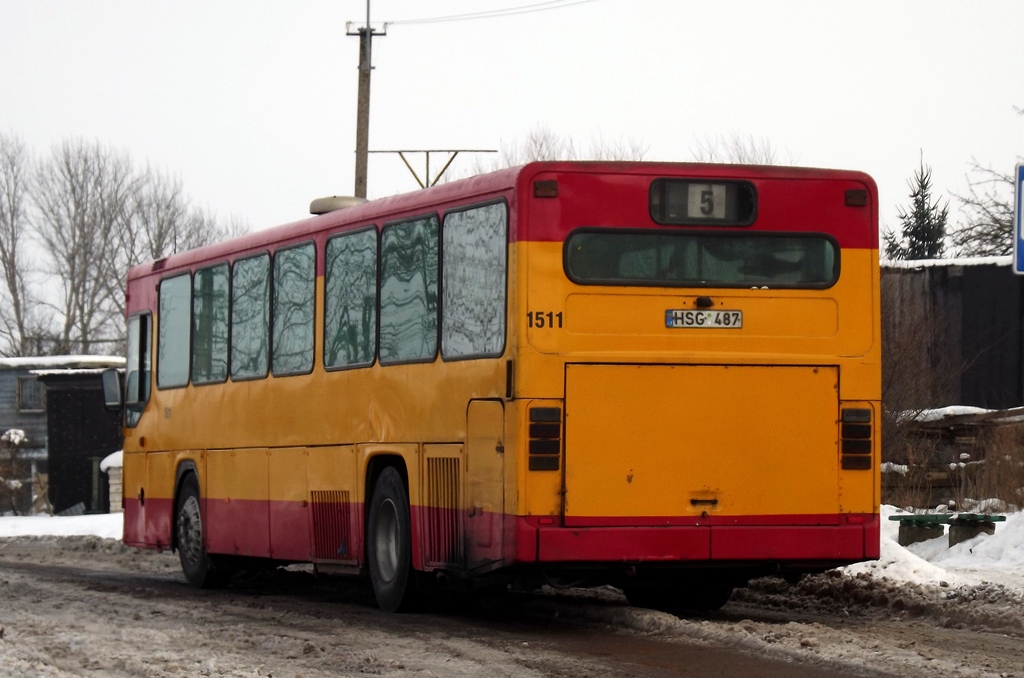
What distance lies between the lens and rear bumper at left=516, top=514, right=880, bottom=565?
422 inches

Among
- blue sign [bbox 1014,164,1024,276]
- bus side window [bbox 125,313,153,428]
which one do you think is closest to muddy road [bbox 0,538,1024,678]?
blue sign [bbox 1014,164,1024,276]

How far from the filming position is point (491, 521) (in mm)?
11062

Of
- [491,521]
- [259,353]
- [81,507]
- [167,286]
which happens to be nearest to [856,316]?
[491,521]

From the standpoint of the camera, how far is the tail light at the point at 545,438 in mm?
10766

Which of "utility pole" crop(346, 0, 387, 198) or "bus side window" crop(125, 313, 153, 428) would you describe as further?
"utility pole" crop(346, 0, 387, 198)

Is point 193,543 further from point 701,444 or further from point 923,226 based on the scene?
point 923,226

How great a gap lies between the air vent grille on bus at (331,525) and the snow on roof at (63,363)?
38.2m

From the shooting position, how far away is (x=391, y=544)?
1288 cm

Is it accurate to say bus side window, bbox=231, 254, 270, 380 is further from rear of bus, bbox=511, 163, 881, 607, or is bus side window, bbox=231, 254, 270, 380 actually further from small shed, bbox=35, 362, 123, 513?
small shed, bbox=35, 362, 123, 513

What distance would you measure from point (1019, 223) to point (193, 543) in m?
8.43

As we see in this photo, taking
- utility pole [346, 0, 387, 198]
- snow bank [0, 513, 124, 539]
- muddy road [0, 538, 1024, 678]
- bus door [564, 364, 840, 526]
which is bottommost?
snow bank [0, 513, 124, 539]

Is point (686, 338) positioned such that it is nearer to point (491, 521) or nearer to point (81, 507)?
point (491, 521)

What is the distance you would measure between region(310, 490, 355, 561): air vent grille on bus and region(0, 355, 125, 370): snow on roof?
38173mm

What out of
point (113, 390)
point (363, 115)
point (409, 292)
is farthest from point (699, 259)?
point (363, 115)
